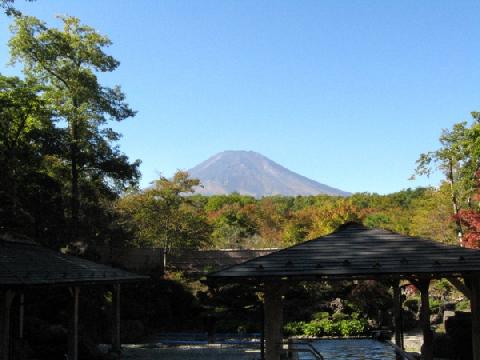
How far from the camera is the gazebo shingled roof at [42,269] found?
399 inches

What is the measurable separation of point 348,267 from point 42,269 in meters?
6.81

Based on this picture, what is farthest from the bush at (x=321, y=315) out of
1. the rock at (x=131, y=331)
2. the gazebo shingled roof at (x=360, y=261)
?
the gazebo shingled roof at (x=360, y=261)

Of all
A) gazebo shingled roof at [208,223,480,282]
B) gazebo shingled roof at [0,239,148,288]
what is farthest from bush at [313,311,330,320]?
gazebo shingled roof at [208,223,480,282]

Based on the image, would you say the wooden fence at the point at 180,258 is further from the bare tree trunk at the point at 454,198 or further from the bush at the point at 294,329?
the bare tree trunk at the point at 454,198

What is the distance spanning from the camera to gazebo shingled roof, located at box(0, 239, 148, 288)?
33.2 ft

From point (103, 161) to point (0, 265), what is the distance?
13.6m

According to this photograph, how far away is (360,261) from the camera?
8.57 meters

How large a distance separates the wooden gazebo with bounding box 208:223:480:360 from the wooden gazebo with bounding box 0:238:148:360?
417 centimetres

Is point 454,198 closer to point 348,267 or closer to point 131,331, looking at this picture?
point 131,331

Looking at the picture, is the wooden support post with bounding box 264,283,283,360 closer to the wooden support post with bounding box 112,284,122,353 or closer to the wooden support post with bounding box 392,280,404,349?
the wooden support post with bounding box 392,280,404,349

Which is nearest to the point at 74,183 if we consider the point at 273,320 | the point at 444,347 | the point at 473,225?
the point at 444,347

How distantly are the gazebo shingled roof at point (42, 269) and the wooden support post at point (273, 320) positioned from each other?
4624 millimetres

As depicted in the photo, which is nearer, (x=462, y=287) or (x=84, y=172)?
(x=462, y=287)

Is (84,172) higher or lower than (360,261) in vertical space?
higher
